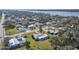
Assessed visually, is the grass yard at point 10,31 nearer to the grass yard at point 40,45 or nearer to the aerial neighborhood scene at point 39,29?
the aerial neighborhood scene at point 39,29

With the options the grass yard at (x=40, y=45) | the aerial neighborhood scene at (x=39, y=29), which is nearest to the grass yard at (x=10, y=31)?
the aerial neighborhood scene at (x=39, y=29)

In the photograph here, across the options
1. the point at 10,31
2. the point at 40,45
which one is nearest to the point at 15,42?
the point at 10,31

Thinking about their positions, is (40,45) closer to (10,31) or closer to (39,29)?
(39,29)

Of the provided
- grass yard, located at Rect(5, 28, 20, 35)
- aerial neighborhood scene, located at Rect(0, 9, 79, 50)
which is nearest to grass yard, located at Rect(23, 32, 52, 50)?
aerial neighborhood scene, located at Rect(0, 9, 79, 50)

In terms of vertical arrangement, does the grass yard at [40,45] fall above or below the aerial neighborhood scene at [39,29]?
below

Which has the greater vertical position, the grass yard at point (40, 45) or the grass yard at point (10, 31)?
the grass yard at point (10, 31)

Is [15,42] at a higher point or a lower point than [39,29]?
lower
